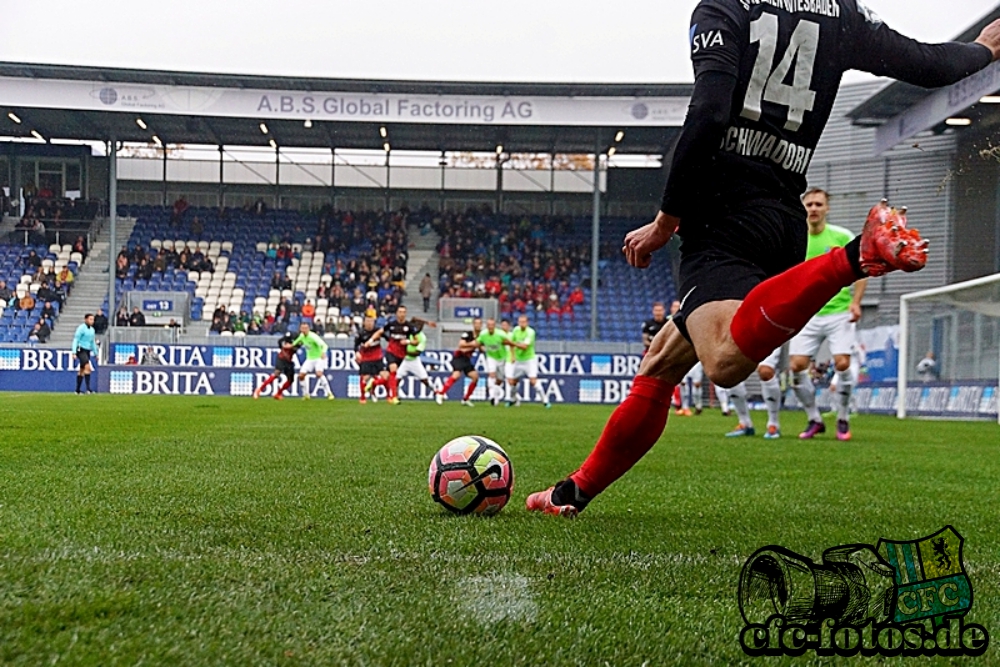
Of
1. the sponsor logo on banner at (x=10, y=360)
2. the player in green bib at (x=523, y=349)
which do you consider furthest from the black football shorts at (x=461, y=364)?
the sponsor logo on banner at (x=10, y=360)

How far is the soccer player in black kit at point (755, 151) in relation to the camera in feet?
10.4

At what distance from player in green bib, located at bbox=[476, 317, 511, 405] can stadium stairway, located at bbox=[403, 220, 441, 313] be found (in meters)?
10.0

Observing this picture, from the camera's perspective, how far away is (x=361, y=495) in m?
4.85

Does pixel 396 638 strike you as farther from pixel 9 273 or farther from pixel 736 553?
pixel 9 273

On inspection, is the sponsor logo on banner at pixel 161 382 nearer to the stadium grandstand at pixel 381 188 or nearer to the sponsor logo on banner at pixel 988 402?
the stadium grandstand at pixel 381 188

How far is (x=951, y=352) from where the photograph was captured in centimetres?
1992

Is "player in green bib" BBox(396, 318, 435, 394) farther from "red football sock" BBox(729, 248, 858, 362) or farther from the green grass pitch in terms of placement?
"red football sock" BBox(729, 248, 858, 362)

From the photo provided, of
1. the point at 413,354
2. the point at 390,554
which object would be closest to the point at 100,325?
the point at 413,354

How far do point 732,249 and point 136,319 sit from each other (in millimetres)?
30266

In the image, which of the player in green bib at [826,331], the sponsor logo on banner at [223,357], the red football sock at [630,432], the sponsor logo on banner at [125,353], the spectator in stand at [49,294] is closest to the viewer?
the red football sock at [630,432]

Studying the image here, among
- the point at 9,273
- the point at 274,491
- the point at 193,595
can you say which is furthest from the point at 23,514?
the point at 9,273

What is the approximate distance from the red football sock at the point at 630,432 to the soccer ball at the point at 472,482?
1.10 feet

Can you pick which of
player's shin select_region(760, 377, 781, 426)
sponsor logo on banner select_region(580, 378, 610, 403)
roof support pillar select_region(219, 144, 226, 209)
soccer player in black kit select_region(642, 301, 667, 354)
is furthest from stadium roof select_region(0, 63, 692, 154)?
player's shin select_region(760, 377, 781, 426)

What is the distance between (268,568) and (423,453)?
5.05 m
